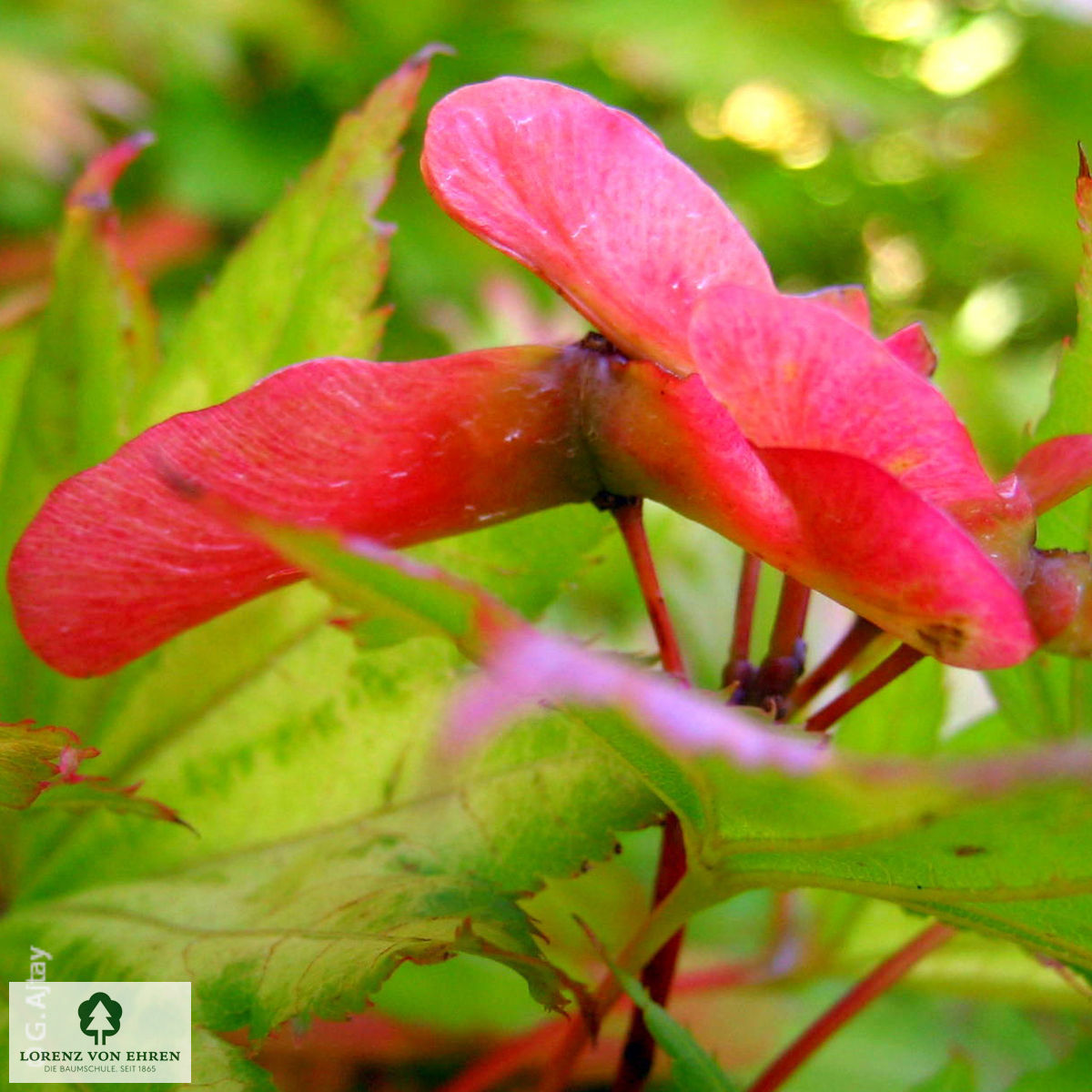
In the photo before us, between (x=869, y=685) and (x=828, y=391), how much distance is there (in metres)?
0.08

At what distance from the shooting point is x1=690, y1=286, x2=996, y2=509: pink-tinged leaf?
0.22m

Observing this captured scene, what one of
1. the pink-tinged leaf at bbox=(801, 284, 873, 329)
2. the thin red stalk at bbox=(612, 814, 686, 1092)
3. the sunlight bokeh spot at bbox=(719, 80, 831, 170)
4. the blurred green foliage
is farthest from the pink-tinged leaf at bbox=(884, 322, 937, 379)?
the sunlight bokeh spot at bbox=(719, 80, 831, 170)

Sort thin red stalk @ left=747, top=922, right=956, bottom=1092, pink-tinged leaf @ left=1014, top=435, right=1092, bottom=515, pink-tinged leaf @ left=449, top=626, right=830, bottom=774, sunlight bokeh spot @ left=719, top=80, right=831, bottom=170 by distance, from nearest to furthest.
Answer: pink-tinged leaf @ left=449, top=626, right=830, bottom=774
pink-tinged leaf @ left=1014, top=435, right=1092, bottom=515
thin red stalk @ left=747, top=922, right=956, bottom=1092
sunlight bokeh spot @ left=719, top=80, right=831, bottom=170

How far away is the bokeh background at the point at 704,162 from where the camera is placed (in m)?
0.56

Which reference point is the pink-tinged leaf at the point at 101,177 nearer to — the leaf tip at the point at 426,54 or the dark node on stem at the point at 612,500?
the leaf tip at the point at 426,54

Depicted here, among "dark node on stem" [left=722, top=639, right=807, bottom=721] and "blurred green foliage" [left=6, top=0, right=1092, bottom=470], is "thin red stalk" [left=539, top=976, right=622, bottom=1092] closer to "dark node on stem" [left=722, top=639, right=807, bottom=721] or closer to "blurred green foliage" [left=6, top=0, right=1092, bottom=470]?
"dark node on stem" [left=722, top=639, right=807, bottom=721]

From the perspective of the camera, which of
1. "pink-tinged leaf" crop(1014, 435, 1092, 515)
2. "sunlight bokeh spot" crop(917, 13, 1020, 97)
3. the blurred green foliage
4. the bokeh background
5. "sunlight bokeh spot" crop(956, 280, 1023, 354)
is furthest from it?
"sunlight bokeh spot" crop(917, 13, 1020, 97)

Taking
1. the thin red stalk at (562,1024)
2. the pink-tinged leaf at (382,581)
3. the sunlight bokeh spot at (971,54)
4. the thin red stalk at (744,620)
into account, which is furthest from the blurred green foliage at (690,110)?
the pink-tinged leaf at (382,581)

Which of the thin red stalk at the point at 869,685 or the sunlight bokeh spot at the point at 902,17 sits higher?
the sunlight bokeh spot at the point at 902,17

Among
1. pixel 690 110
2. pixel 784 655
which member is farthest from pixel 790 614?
pixel 690 110

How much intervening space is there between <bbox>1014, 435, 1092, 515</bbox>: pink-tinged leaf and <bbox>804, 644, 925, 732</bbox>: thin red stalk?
44mm

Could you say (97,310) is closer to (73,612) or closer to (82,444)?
(82,444)

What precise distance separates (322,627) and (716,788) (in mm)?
182

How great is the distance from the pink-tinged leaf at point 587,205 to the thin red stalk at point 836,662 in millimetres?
84
